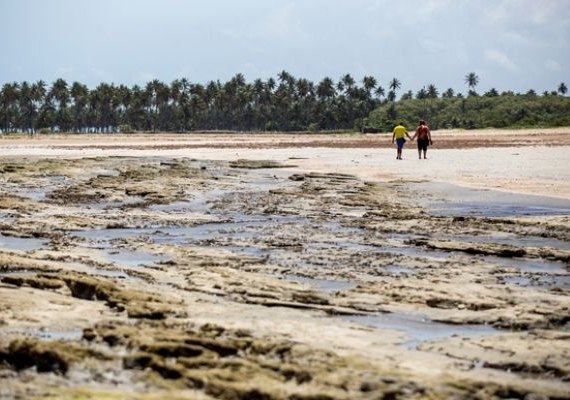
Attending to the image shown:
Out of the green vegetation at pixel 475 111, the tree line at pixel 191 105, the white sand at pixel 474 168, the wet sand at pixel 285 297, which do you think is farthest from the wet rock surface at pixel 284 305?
the tree line at pixel 191 105

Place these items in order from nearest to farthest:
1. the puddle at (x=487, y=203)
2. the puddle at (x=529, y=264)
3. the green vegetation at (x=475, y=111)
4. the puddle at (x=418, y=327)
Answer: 1. the puddle at (x=418, y=327)
2. the puddle at (x=529, y=264)
3. the puddle at (x=487, y=203)
4. the green vegetation at (x=475, y=111)

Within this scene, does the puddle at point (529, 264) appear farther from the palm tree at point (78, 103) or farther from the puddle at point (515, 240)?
the palm tree at point (78, 103)

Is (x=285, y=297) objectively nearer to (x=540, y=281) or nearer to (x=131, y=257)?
(x=540, y=281)

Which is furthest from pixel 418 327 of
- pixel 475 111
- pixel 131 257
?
pixel 475 111

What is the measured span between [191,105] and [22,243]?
154089 mm

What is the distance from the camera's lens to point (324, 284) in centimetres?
1034

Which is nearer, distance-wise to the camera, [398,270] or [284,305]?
[284,305]

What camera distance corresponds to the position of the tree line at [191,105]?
162125 millimetres

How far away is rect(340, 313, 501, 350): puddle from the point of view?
25.4 ft

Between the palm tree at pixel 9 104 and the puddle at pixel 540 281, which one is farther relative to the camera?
the palm tree at pixel 9 104

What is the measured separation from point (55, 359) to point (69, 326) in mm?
1183

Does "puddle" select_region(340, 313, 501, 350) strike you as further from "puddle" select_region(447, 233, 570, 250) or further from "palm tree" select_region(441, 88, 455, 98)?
"palm tree" select_region(441, 88, 455, 98)

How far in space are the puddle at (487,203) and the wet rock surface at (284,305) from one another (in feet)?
2.79

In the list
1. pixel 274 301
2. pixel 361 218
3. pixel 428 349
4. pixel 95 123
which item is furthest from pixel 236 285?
pixel 95 123
